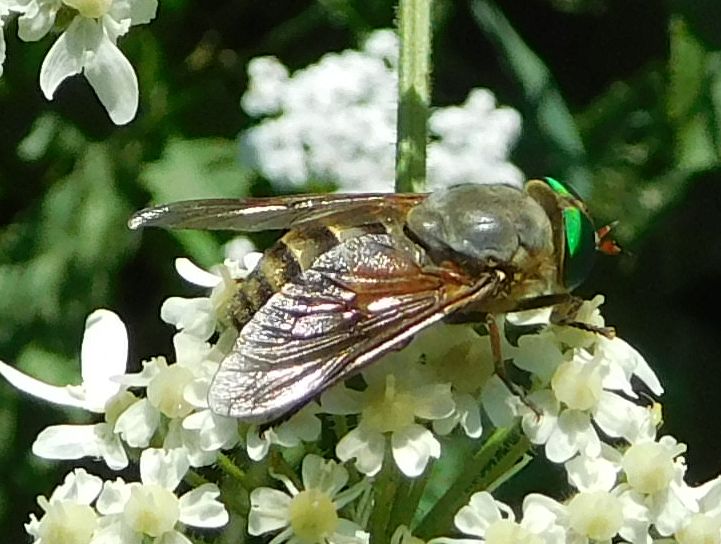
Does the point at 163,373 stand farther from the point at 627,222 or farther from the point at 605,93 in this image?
the point at 605,93

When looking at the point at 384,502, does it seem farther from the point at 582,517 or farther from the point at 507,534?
the point at 582,517

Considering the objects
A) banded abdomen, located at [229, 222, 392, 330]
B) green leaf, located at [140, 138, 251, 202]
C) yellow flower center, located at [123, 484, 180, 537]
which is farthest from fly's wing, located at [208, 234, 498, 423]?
green leaf, located at [140, 138, 251, 202]

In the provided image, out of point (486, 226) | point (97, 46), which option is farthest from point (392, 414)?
point (97, 46)

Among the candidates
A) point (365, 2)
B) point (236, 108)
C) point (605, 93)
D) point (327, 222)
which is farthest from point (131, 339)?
point (327, 222)

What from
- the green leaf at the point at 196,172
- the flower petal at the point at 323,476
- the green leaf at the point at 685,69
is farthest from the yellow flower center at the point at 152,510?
the green leaf at the point at 685,69

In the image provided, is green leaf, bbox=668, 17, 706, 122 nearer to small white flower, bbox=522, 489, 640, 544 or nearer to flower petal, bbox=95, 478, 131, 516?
small white flower, bbox=522, 489, 640, 544

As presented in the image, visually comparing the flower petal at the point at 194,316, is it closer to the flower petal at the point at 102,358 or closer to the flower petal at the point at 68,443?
the flower petal at the point at 102,358
